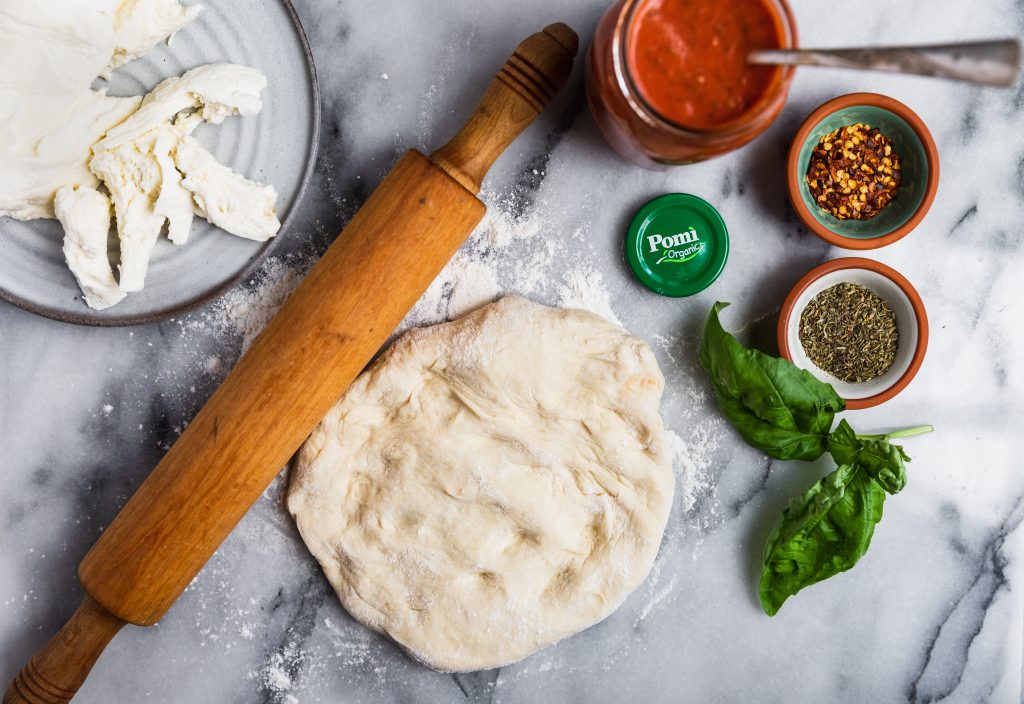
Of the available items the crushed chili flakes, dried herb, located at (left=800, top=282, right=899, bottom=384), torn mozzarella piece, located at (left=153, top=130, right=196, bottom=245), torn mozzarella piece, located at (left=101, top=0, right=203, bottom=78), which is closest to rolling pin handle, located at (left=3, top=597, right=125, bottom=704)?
torn mozzarella piece, located at (left=153, top=130, right=196, bottom=245)

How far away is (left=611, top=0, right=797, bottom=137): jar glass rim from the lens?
1.24m

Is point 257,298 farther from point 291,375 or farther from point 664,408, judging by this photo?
point 664,408

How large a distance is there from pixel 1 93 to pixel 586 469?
1.22 meters

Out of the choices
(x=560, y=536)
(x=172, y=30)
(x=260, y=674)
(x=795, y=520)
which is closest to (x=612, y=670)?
(x=560, y=536)

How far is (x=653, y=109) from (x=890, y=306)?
72 centimetres

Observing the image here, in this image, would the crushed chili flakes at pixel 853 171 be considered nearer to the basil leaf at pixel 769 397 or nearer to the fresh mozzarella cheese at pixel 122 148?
the basil leaf at pixel 769 397

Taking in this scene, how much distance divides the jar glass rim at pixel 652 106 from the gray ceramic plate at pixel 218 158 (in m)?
0.57

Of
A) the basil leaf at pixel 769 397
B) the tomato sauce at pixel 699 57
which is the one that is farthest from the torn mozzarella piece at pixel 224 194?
the basil leaf at pixel 769 397

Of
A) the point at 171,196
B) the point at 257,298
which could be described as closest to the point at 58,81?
the point at 171,196

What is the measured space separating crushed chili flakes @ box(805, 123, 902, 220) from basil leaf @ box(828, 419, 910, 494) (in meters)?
0.44

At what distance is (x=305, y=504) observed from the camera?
4.99ft

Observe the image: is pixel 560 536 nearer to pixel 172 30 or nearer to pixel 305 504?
pixel 305 504

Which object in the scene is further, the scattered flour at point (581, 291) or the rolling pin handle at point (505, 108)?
the scattered flour at point (581, 291)

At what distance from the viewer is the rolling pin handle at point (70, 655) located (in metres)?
1.38
